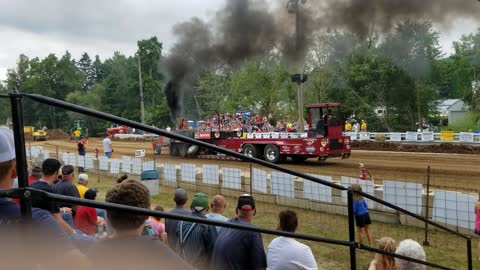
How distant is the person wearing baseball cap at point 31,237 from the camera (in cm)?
143

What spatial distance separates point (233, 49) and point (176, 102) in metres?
5.09

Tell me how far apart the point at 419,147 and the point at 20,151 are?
22362 mm

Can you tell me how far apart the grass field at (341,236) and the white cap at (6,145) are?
5492mm

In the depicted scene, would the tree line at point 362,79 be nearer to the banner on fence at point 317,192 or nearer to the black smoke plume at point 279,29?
the black smoke plume at point 279,29

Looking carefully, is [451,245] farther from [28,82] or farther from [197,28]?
[28,82]

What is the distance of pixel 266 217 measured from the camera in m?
9.42

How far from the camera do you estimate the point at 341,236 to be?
26.3 ft

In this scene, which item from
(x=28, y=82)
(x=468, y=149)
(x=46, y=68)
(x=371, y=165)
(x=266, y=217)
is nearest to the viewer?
(x=266, y=217)

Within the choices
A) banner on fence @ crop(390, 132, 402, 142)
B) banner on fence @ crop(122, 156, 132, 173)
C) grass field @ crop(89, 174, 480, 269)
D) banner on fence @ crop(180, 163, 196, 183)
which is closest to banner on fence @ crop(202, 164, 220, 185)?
banner on fence @ crop(180, 163, 196, 183)

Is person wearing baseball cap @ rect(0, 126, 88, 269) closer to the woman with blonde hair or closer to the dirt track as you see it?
the woman with blonde hair

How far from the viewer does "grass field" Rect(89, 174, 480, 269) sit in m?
6.64

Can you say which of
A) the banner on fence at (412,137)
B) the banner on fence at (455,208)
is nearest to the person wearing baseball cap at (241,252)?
the banner on fence at (455,208)

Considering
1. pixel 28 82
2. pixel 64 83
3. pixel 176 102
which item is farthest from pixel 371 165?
pixel 64 83

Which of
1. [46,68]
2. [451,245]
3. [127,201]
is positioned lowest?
[451,245]
